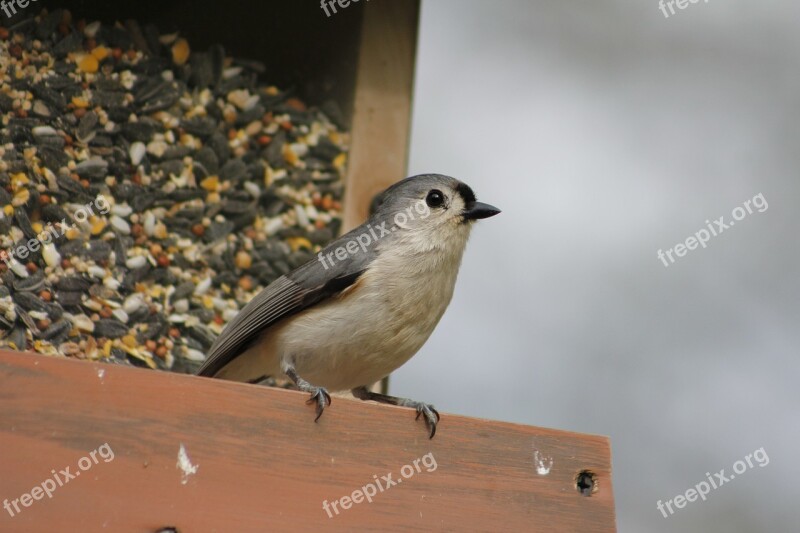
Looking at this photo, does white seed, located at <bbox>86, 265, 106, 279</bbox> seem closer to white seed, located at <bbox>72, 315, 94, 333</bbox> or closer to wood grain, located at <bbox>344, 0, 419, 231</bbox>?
white seed, located at <bbox>72, 315, 94, 333</bbox>

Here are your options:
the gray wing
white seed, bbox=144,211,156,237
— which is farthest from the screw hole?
white seed, bbox=144,211,156,237

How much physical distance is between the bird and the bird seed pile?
1.33ft

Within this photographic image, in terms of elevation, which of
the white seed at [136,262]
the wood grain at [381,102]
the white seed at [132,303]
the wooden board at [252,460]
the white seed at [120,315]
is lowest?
the wooden board at [252,460]

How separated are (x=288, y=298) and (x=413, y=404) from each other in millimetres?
554

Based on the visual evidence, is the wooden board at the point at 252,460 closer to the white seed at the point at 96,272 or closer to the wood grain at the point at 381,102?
the white seed at the point at 96,272

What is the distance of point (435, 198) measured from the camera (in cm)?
368

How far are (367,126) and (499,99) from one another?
254 centimetres

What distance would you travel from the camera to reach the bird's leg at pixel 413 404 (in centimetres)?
273

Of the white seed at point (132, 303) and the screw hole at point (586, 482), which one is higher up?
the white seed at point (132, 303)

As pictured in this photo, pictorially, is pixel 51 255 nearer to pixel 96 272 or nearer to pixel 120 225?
pixel 96 272

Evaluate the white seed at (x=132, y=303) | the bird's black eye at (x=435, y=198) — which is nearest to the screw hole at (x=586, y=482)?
the bird's black eye at (x=435, y=198)

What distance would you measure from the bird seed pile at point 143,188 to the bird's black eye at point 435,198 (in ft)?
1.97

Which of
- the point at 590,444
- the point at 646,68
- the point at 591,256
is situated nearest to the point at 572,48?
the point at 646,68

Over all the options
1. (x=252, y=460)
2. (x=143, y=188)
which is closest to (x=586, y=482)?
(x=252, y=460)
